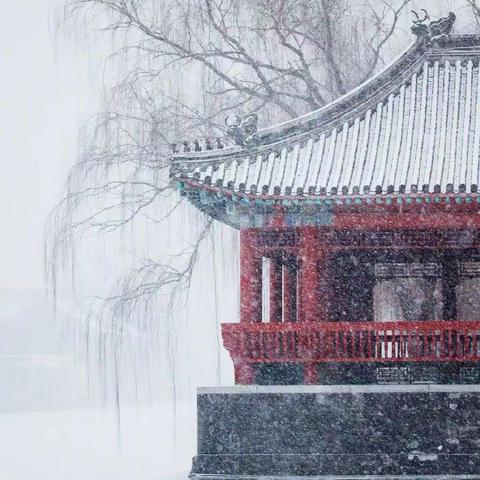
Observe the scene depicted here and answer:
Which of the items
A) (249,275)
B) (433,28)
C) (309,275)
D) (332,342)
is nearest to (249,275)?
(249,275)

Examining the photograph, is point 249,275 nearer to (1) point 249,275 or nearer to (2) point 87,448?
(1) point 249,275

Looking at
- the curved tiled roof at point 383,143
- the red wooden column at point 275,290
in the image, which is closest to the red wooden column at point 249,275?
the curved tiled roof at point 383,143

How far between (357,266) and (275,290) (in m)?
1.06

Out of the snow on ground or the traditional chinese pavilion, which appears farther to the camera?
the snow on ground

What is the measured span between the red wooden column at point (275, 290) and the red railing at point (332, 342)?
1.47m

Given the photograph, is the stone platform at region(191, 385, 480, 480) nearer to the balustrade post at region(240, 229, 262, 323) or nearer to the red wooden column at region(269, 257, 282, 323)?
the balustrade post at region(240, 229, 262, 323)

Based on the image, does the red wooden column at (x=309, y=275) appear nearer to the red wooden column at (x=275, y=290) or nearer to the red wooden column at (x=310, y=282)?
the red wooden column at (x=310, y=282)

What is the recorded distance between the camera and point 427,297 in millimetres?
15547

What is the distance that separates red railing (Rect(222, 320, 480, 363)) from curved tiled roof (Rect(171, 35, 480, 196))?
1.44 m

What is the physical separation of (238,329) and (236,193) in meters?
1.46

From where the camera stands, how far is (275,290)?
50.3 ft

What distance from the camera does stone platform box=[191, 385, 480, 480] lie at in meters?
13.0

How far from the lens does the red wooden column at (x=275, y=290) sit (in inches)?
593

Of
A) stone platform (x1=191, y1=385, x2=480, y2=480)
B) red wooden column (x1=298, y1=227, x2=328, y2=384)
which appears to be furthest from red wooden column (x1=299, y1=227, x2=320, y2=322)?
stone platform (x1=191, y1=385, x2=480, y2=480)
